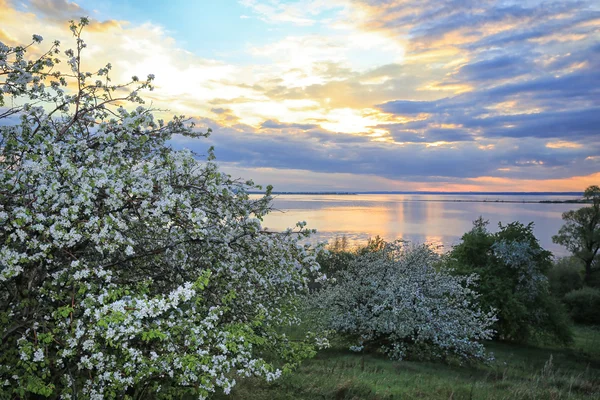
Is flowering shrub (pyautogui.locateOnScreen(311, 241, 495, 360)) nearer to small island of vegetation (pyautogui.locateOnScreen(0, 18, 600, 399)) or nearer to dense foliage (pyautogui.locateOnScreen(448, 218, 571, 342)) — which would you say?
small island of vegetation (pyautogui.locateOnScreen(0, 18, 600, 399))

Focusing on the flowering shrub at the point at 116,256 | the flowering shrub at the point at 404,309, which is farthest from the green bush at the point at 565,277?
the flowering shrub at the point at 116,256

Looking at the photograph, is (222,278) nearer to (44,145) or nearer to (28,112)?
(44,145)

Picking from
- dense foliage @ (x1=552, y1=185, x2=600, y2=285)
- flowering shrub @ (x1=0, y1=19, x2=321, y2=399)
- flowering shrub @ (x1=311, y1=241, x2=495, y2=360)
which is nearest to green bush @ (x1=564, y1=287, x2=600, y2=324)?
dense foliage @ (x1=552, y1=185, x2=600, y2=285)

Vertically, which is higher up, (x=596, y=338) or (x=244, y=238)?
(x=244, y=238)

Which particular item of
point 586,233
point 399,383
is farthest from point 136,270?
point 586,233

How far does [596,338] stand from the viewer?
107ft

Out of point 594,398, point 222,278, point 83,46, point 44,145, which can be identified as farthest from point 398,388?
point 83,46

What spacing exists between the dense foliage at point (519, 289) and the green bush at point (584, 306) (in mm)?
19818

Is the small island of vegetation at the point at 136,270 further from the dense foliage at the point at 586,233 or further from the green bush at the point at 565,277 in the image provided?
the dense foliage at the point at 586,233

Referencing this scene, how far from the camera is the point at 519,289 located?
82.7 ft

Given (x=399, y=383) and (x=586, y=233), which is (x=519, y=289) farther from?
(x=586, y=233)

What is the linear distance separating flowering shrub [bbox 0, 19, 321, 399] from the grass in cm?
249

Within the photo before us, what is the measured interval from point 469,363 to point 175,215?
16329 mm

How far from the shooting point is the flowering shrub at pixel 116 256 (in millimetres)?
5301
